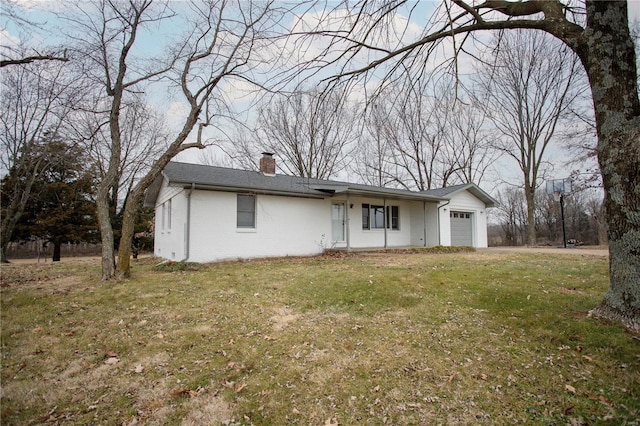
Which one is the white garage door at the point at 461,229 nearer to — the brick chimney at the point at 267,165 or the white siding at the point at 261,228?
the white siding at the point at 261,228

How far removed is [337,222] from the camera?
1515 cm

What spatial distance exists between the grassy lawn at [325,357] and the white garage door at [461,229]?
463 inches

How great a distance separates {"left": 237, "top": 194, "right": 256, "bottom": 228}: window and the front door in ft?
13.3

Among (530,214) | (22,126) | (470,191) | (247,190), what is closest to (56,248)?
(22,126)

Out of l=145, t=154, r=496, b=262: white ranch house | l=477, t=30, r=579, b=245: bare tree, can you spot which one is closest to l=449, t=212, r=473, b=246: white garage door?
l=145, t=154, r=496, b=262: white ranch house

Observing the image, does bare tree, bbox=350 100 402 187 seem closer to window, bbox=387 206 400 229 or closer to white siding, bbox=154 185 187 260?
window, bbox=387 206 400 229

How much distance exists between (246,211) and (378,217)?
296 inches

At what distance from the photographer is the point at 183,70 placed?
9.57m

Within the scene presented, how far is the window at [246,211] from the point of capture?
12.3 metres

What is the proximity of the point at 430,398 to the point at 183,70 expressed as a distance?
10508mm

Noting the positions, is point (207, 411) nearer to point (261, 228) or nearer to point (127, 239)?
point (127, 239)

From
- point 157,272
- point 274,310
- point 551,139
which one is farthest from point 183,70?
point 551,139

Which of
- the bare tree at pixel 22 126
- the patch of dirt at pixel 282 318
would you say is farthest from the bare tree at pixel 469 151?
the bare tree at pixel 22 126

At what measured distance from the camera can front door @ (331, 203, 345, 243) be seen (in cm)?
1494
